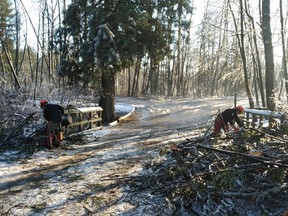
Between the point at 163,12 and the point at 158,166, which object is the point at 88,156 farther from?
the point at 163,12

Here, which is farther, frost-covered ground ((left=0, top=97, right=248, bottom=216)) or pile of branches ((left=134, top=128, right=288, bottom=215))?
frost-covered ground ((left=0, top=97, right=248, bottom=216))

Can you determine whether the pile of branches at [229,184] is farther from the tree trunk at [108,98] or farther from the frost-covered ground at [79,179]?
the tree trunk at [108,98]

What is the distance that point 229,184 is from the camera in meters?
4.59

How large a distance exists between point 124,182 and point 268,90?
682 cm

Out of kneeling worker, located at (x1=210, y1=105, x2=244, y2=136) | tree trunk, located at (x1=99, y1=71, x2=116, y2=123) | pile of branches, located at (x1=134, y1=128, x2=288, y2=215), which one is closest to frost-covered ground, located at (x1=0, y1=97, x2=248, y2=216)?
pile of branches, located at (x1=134, y1=128, x2=288, y2=215)

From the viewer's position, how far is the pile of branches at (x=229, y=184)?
4.23m

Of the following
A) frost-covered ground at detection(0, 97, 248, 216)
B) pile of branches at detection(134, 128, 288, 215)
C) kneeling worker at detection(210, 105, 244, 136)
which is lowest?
frost-covered ground at detection(0, 97, 248, 216)

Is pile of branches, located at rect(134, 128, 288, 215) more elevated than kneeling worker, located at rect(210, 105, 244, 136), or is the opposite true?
kneeling worker, located at rect(210, 105, 244, 136)

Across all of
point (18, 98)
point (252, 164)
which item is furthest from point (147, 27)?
point (252, 164)

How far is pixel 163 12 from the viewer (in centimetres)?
1630

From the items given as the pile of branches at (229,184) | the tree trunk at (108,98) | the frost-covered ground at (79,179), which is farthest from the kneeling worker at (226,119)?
the tree trunk at (108,98)

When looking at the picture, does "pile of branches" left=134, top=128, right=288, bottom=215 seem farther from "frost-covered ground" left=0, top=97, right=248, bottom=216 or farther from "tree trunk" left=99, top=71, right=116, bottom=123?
"tree trunk" left=99, top=71, right=116, bottom=123

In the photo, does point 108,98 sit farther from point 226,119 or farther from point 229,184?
point 229,184

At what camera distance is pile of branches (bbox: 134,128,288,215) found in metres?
4.23
